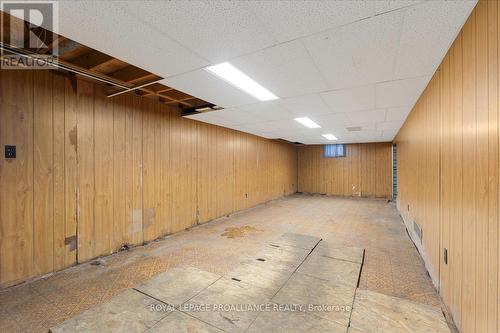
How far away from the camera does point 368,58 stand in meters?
2.01

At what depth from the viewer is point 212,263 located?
2984 millimetres

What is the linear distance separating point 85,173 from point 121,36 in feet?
6.96

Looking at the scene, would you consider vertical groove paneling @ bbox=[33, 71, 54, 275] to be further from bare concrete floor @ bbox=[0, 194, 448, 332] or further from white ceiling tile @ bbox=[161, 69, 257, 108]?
white ceiling tile @ bbox=[161, 69, 257, 108]

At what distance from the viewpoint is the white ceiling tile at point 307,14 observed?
1338 millimetres

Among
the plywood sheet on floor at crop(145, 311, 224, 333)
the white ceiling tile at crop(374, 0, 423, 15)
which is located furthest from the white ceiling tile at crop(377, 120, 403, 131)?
the plywood sheet on floor at crop(145, 311, 224, 333)

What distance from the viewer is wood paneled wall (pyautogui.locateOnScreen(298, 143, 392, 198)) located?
8.92 m

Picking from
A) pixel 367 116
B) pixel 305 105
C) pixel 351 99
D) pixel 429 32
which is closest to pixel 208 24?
pixel 429 32

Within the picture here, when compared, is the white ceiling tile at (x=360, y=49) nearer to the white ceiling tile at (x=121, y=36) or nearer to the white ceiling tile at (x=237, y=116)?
the white ceiling tile at (x=121, y=36)

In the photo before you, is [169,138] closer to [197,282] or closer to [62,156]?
[62,156]

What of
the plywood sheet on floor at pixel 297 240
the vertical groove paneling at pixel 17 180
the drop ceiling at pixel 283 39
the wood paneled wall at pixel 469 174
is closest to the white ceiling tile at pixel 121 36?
the drop ceiling at pixel 283 39

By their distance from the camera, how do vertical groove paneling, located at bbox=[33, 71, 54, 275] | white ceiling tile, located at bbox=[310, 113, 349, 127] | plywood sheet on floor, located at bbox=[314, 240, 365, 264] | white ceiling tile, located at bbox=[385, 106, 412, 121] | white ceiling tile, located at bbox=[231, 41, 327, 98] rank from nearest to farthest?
white ceiling tile, located at bbox=[231, 41, 327, 98], vertical groove paneling, located at bbox=[33, 71, 54, 275], plywood sheet on floor, located at bbox=[314, 240, 365, 264], white ceiling tile, located at bbox=[385, 106, 412, 121], white ceiling tile, located at bbox=[310, 113, 349, 127]

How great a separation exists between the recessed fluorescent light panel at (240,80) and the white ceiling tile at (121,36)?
192 millimetres

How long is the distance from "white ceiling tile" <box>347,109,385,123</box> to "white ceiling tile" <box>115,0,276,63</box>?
298 centimetres

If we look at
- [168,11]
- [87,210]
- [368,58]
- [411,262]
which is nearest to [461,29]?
[368,58]
